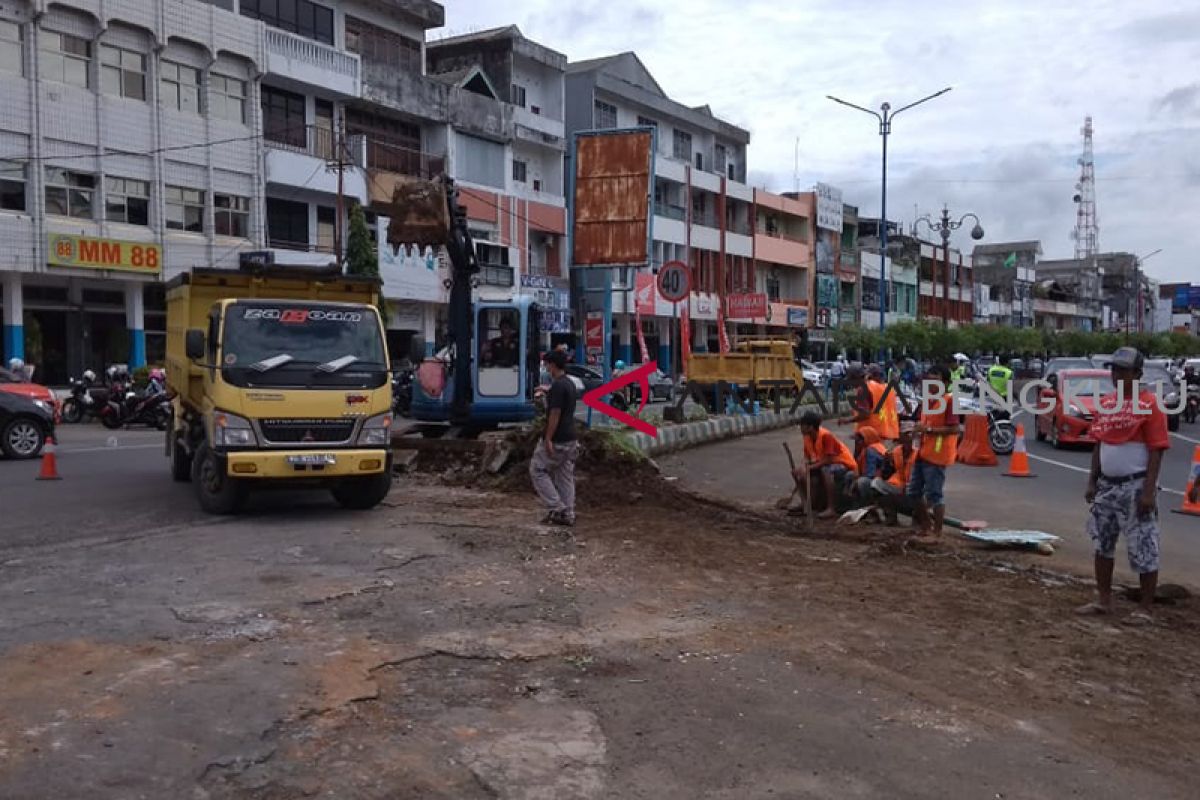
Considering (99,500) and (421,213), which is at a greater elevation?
(421,213)

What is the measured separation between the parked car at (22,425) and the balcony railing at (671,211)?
39485 millimetres

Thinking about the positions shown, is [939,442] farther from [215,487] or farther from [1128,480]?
[215,487]

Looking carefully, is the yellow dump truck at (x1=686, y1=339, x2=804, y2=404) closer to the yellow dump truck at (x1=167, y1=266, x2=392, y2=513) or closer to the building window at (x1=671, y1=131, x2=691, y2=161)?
the yellow dump truck at (x1=167, y1=266, x2=392, y2=513)

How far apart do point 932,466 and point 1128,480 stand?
2808mm

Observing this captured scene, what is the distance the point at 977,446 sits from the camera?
1792cm

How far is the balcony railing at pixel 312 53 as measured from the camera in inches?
1331

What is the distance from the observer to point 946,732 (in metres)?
4.93

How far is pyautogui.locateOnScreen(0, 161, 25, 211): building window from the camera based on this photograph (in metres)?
27.3

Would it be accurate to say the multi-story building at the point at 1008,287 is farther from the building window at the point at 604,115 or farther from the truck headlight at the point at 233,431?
the truck headlight at the point at 233,431

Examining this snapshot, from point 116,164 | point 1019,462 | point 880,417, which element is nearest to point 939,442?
point 880,417

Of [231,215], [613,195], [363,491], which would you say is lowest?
[363,491]

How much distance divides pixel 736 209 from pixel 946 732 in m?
58.3

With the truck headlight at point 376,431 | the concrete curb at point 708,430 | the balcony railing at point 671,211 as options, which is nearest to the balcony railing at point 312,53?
the concrete curb at point 708,430

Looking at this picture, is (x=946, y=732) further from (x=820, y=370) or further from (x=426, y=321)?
(x=820, y=370)
